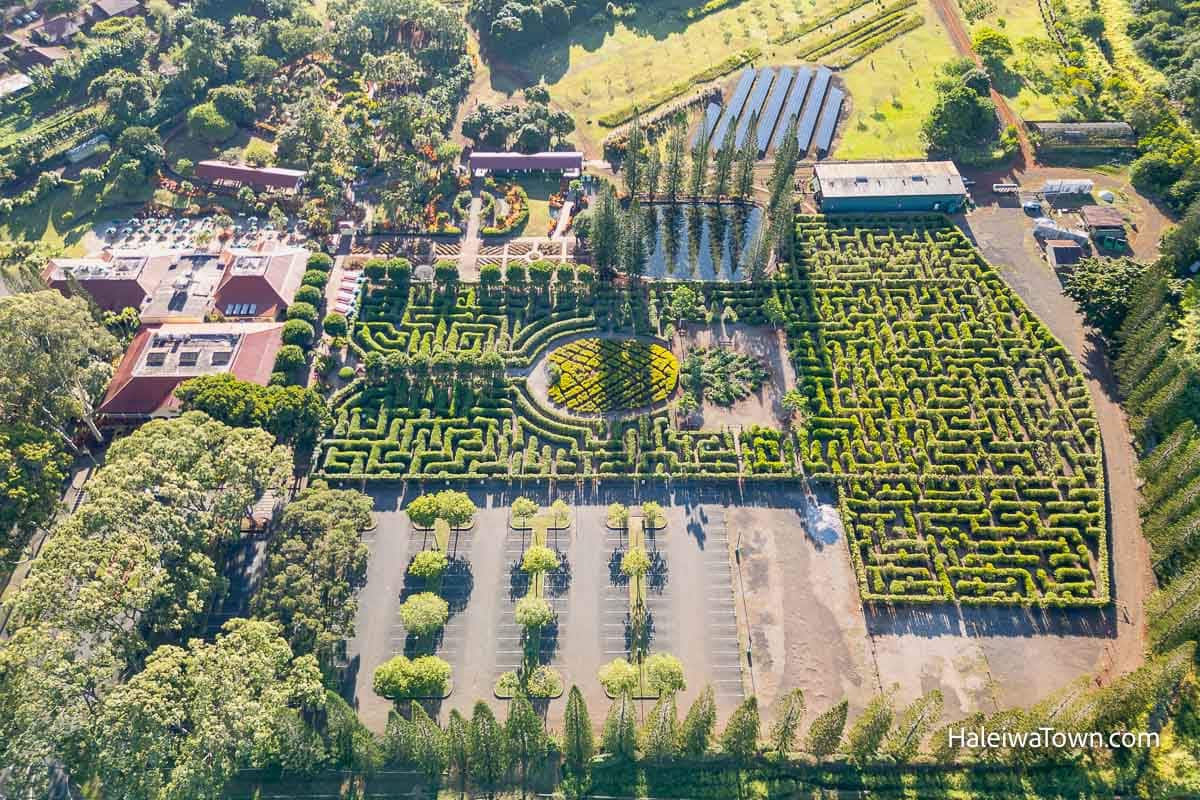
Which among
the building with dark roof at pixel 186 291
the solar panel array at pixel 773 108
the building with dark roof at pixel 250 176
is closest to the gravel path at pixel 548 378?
the building with dark roof at pixel 186 291

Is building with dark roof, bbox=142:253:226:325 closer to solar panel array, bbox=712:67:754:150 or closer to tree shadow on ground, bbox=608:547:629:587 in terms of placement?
tree shadow on ground, bbox=608:547:629:587

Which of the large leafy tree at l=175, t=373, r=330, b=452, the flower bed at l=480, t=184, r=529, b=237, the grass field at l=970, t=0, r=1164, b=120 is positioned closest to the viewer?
the large leafy tree at l=175, t=373, r=330, b=452

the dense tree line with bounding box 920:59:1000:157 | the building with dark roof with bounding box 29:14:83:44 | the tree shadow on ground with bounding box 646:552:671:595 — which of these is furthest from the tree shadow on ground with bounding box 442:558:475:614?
the building with dark roof with bounding box 29:14:83:44

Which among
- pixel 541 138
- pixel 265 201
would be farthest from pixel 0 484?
pixel 541 138

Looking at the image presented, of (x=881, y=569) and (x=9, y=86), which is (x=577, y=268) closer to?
(x=881, y=569)

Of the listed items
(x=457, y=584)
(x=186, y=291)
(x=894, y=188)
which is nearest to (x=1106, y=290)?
(x=894, y=188)

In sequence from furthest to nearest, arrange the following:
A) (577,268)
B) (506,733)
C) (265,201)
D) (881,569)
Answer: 1. (265,201)
2. (577,268)
3. (881,569)
4. (506,733)
